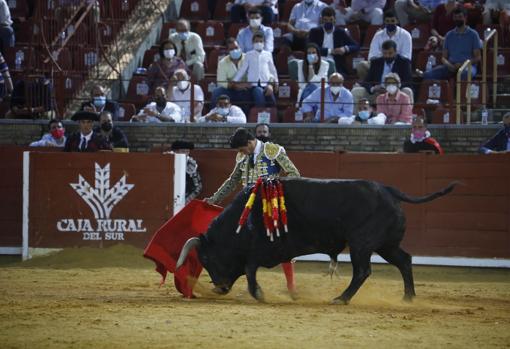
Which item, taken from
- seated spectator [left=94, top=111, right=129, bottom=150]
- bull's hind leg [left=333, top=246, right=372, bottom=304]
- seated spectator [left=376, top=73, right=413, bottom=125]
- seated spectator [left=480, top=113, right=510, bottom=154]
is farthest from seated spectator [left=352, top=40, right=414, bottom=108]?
bull's hind leg [left=333, top=246, right=372, bottom=304]

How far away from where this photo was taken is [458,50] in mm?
14852

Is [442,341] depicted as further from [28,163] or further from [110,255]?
[28,163]

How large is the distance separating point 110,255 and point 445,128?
4.46 m

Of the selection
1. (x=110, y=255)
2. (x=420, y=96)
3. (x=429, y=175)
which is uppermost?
(x=420, y=96)

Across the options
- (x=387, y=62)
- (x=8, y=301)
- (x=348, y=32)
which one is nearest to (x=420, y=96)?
(x=387, y=62)

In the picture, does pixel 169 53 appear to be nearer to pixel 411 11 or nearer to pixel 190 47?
pixel 190 47

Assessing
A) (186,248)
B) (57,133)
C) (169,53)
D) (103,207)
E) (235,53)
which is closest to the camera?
(186,248)

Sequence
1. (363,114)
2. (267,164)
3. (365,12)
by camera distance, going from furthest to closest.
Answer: (365,12) < (363,114) < (267,164)

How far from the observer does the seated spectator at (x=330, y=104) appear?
14234 millimetres

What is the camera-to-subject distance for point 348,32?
1598 centimetres

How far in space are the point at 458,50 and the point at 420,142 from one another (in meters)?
2.08

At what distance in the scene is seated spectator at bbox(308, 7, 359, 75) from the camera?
1541 centimetres

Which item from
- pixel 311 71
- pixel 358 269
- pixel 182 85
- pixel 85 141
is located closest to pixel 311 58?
pixel 311 71

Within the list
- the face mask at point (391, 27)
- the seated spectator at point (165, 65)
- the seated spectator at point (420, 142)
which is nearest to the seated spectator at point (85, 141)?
the seated spectator at point (165, 65)
